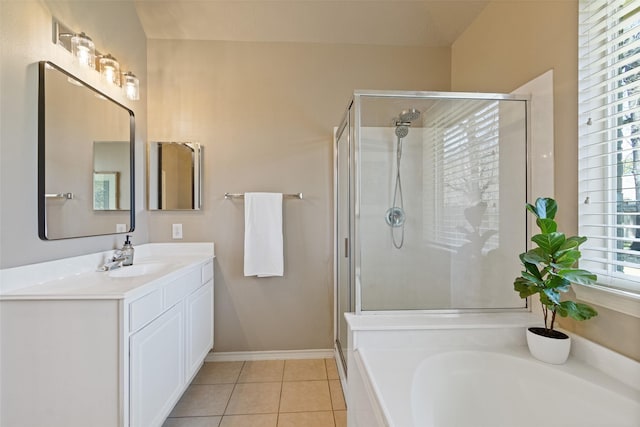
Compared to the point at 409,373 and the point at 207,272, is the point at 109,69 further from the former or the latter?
the point at 409,373

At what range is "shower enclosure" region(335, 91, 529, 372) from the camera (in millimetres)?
1601

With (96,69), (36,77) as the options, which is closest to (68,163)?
(36,77)

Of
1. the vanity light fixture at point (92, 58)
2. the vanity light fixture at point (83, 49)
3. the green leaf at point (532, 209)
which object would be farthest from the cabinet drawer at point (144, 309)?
the green leaf at point (532, 209)

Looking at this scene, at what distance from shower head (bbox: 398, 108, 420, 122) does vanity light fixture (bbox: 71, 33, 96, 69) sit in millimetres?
1805

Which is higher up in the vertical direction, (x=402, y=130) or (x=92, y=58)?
(x=92, y=58)

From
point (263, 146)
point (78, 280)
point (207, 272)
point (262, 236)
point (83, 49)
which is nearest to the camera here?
point (78, 280)

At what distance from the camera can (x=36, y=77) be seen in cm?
134

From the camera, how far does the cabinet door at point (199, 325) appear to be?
1.80 m

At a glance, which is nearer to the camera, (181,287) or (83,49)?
(83,49)

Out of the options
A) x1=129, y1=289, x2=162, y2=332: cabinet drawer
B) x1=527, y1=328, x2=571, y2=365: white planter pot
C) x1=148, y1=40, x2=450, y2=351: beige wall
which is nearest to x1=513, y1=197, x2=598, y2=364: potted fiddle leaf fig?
x1=527, y1=328, x2=571, y2=365: white planter pot

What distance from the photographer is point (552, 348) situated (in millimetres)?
1188

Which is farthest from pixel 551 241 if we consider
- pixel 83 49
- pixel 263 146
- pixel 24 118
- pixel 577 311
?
pixel 83 49

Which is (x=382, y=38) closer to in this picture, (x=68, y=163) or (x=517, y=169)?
(x=517, y=169)

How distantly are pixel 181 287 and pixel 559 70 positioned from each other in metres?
2.25
